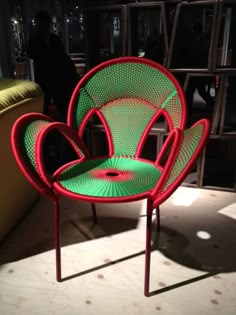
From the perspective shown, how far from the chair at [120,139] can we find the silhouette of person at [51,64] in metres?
0.95

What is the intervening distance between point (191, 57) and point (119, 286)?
178cm

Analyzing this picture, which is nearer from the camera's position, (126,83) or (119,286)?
(119,286)

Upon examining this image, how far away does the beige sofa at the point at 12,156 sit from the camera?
1.40m

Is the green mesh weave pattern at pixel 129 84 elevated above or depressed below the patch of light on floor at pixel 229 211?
above

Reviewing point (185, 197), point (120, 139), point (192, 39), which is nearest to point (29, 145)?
point (120, 139)

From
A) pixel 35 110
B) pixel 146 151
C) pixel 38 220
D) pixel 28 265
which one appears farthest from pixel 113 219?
pixel 146 151

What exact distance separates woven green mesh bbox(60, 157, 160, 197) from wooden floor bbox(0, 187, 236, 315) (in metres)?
0.42

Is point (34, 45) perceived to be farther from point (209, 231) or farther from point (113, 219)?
point (209, 231)

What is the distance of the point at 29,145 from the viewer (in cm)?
120

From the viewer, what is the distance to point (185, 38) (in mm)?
2293

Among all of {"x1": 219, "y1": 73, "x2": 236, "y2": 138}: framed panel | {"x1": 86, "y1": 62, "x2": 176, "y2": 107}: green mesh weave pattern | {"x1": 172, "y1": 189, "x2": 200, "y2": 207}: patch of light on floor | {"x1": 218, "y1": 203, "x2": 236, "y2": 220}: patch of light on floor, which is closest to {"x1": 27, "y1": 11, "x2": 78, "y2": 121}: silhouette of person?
{"x1": 86, "y1": 62, "x2": 176, "y2": 107}: green mesh weave pattern

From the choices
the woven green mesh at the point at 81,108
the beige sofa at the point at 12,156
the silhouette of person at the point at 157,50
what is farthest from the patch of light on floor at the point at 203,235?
the silhouette of person at the point at 157,50

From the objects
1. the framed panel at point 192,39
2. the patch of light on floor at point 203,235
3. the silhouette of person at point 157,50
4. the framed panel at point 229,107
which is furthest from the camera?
the silhouette of person at point 157,50

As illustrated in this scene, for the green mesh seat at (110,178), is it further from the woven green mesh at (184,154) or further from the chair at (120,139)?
the woven green mesh at (184,154)
